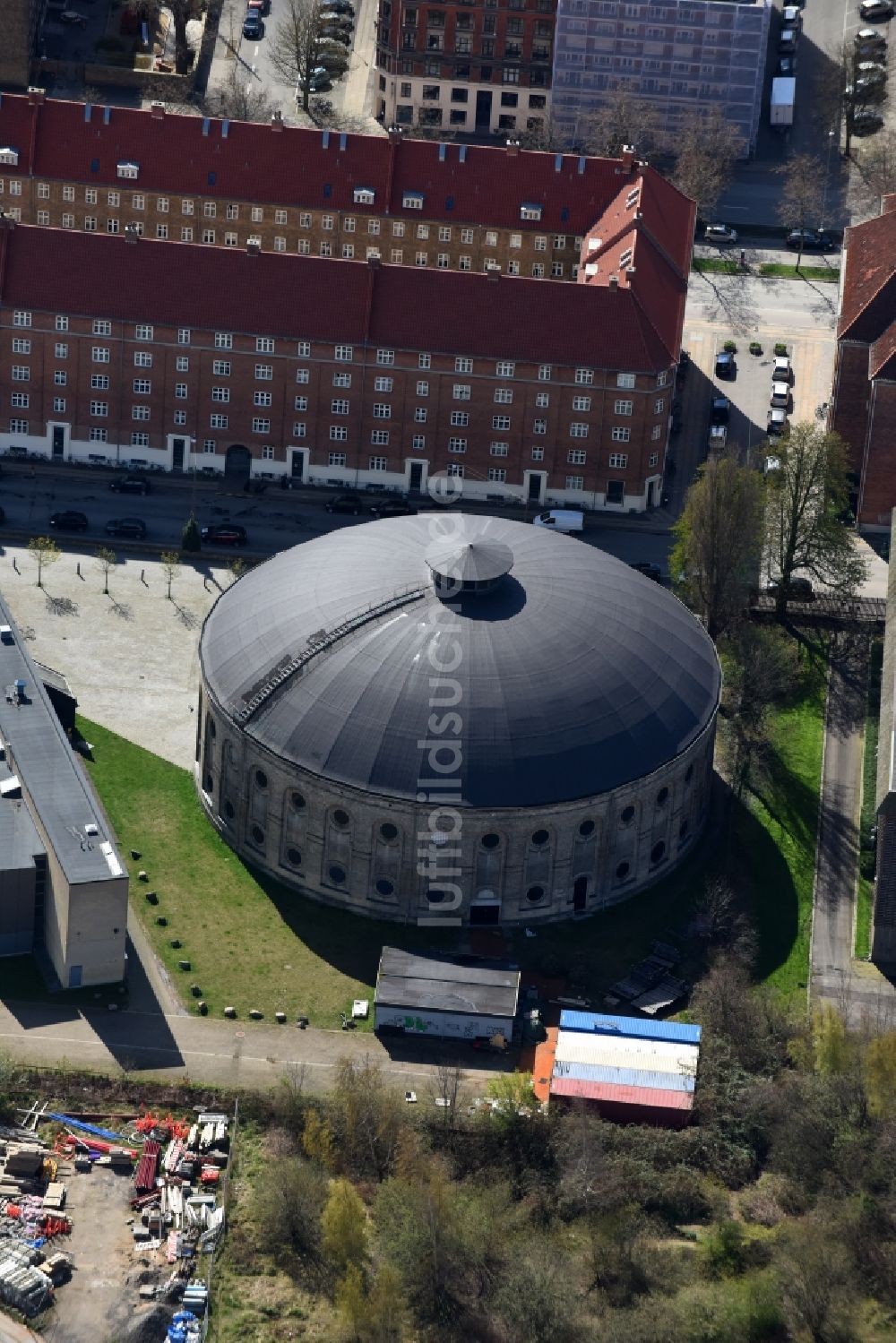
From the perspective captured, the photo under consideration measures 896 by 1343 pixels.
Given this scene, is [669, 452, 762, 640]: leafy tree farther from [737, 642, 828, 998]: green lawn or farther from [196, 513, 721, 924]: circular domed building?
[196, 513, 721, 924]: circular domed building

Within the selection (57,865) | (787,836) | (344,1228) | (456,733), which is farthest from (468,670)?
(344,1228)

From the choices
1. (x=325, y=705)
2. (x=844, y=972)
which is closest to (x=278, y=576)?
(x=325, y=705)

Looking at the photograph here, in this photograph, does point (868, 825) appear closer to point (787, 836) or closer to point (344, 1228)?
point (787, 836)

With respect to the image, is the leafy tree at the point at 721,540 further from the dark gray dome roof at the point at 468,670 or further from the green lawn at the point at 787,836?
the dark gray dome roof at the point at 468,670

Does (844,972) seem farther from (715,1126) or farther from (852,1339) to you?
(852,1339)

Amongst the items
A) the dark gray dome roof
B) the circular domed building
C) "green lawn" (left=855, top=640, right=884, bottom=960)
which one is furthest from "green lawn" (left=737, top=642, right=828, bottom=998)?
the dark gray dome roof

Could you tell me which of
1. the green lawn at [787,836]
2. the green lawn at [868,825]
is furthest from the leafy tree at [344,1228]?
the green lawn at [868,825]
